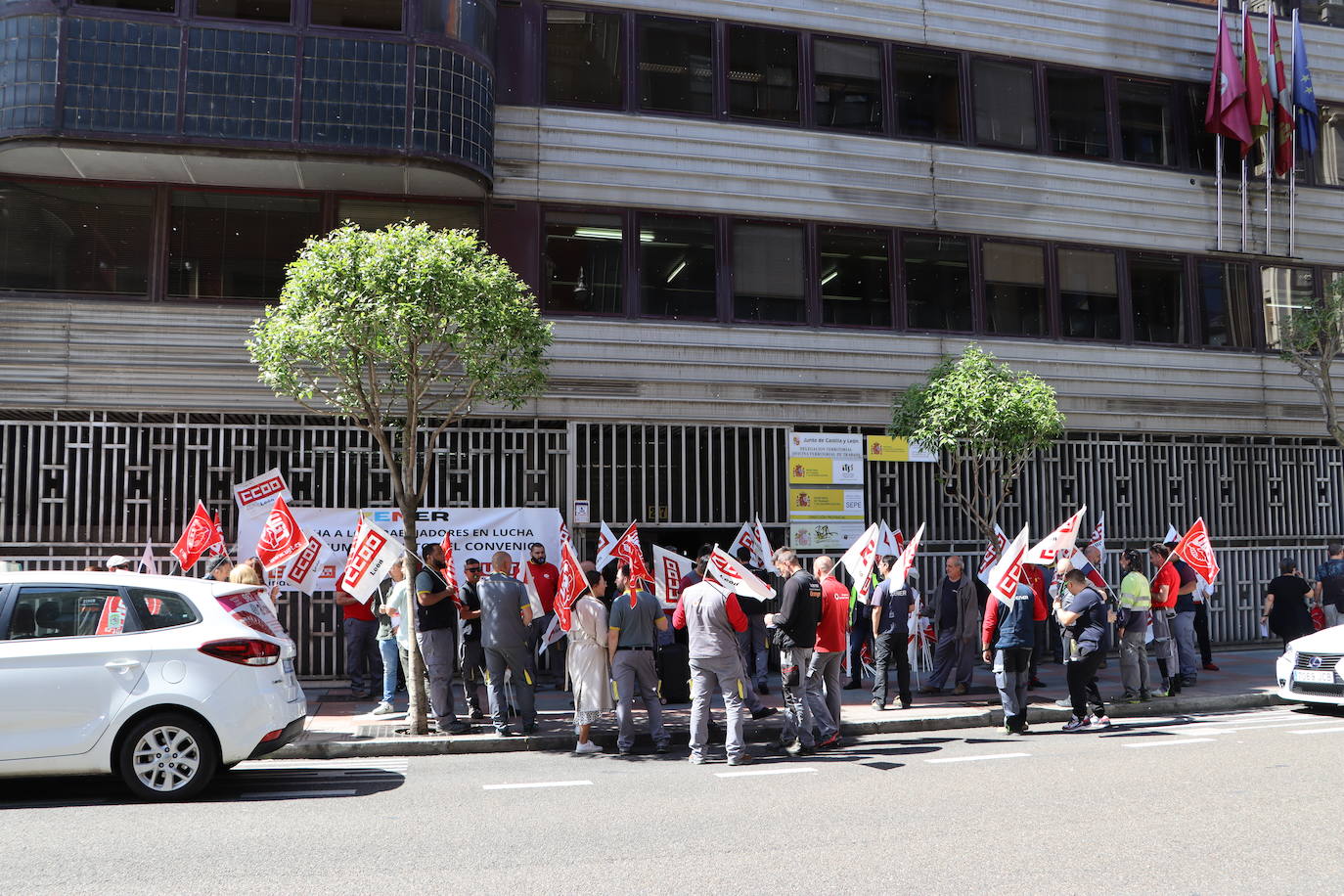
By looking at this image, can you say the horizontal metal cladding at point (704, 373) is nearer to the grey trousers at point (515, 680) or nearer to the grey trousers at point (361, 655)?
the grey trousers at point (361, 655)

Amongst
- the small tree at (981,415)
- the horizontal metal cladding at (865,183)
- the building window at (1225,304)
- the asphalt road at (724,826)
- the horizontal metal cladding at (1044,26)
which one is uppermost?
the horizontal metal cladding at (1044,26)

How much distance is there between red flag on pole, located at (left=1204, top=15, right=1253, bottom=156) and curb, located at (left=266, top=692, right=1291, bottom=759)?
981 centimetres

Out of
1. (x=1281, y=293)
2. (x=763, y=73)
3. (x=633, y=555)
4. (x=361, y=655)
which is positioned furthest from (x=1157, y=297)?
(x=361, y=655)

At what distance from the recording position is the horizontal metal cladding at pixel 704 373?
47.0ft

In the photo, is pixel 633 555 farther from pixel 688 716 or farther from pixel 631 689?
pixel 631 689

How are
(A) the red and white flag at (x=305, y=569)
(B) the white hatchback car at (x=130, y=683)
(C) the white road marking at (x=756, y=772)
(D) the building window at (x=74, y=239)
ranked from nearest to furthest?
(B) the white hatchback car at (x=130, y=683) < (C) the white road marking at (x=756, y=772) < (A) the red and white flag at (x=305, y=569) < (D) the building window at (x=74, y=239)

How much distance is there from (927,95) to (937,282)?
2.99 m

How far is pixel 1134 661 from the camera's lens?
13102mm

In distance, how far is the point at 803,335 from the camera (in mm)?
16734

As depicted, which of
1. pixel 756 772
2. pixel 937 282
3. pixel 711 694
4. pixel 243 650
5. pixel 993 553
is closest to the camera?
pixel 243 650

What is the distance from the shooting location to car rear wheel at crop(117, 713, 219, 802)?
8125 millimetres

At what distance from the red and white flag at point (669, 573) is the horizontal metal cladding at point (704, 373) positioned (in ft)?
9.20

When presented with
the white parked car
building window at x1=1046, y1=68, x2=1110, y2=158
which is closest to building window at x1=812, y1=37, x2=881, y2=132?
building window at x1=1046, y1=68, x2=1110, y2=158

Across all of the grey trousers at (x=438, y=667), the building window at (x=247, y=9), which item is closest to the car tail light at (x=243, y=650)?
the grey trousers at (x=438, y=667)
